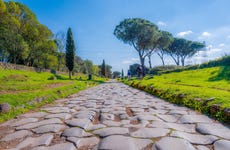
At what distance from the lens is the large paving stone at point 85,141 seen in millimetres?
1957

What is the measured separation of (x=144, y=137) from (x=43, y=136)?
4.38 ft

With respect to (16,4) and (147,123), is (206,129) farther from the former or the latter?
(16,4)

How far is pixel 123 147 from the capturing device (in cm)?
186

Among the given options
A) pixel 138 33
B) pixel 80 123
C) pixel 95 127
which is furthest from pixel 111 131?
pixel 138 33

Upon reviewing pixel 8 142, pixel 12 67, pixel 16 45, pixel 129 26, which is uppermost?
pixel 129 26

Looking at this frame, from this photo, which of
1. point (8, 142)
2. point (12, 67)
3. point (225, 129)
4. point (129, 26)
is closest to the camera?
point (8, 142)

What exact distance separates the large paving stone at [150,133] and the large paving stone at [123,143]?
15 centimetres

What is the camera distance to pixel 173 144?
1.90m

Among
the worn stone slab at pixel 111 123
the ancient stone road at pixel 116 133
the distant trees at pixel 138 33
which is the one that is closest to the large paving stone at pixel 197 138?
the ancient stone road at pixel 116 133

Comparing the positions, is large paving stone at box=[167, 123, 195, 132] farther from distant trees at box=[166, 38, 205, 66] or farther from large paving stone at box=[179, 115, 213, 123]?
distant trees at box=[166, 38, 205, 66]

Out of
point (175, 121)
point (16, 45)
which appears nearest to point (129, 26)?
point (16, 45)

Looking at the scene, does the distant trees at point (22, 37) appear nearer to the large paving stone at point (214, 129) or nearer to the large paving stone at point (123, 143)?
the large paving stone at point (123, 143)

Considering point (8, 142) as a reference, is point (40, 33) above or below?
above

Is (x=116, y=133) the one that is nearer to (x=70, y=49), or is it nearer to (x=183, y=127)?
(x=183, y=127)
